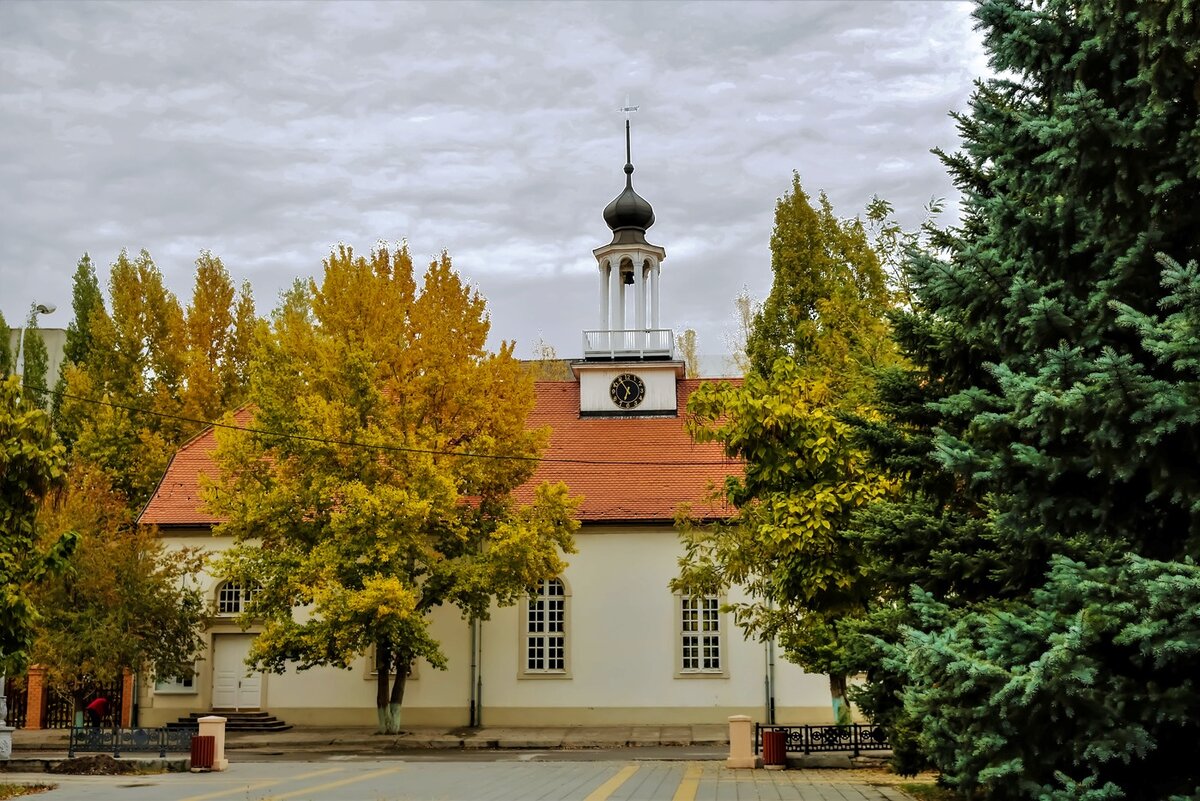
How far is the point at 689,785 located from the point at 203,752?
9.58m

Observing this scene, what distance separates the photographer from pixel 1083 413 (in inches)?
267

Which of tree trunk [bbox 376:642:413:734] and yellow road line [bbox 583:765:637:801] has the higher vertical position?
tree trunk [bbox 376:642:413:734]

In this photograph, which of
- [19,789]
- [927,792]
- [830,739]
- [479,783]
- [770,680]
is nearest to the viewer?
[927,792]

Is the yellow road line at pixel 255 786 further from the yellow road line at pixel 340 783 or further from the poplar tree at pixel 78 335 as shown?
the poplar tree at pixel 78 335

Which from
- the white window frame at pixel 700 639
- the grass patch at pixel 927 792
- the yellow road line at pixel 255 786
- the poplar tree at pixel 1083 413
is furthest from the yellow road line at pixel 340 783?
the white window frame at pixel 700 639

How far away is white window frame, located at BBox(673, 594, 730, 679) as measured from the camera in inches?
1226

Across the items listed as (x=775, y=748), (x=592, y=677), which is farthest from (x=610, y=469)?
(x=775, y=748)

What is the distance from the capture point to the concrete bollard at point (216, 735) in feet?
70.6

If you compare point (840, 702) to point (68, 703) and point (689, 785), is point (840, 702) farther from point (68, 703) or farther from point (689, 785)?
point (68, 703)

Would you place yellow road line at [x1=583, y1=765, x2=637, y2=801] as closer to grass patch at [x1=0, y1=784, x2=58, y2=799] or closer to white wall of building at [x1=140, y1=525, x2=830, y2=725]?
grass patch at [x1=0, y1=784, x2=58, y2=799]

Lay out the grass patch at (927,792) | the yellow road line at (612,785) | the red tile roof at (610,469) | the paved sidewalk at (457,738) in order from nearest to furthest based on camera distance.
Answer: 1. the grass patch at (927,792)
2. the yellow road line at (612,785)
3. the paved sidewalk at (457,738)
4. the red tile roof at (610,469)

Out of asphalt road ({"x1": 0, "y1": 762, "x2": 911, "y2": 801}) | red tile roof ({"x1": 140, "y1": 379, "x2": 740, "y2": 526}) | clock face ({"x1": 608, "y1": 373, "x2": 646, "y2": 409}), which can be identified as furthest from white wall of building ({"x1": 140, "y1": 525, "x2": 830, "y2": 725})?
asphalt road ({"x1": 0, "y1": 762, "x2": 911, "y2": 801})

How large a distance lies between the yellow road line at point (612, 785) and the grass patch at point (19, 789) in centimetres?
814

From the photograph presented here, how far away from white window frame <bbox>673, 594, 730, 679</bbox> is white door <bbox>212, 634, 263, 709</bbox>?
1149 centimetres
